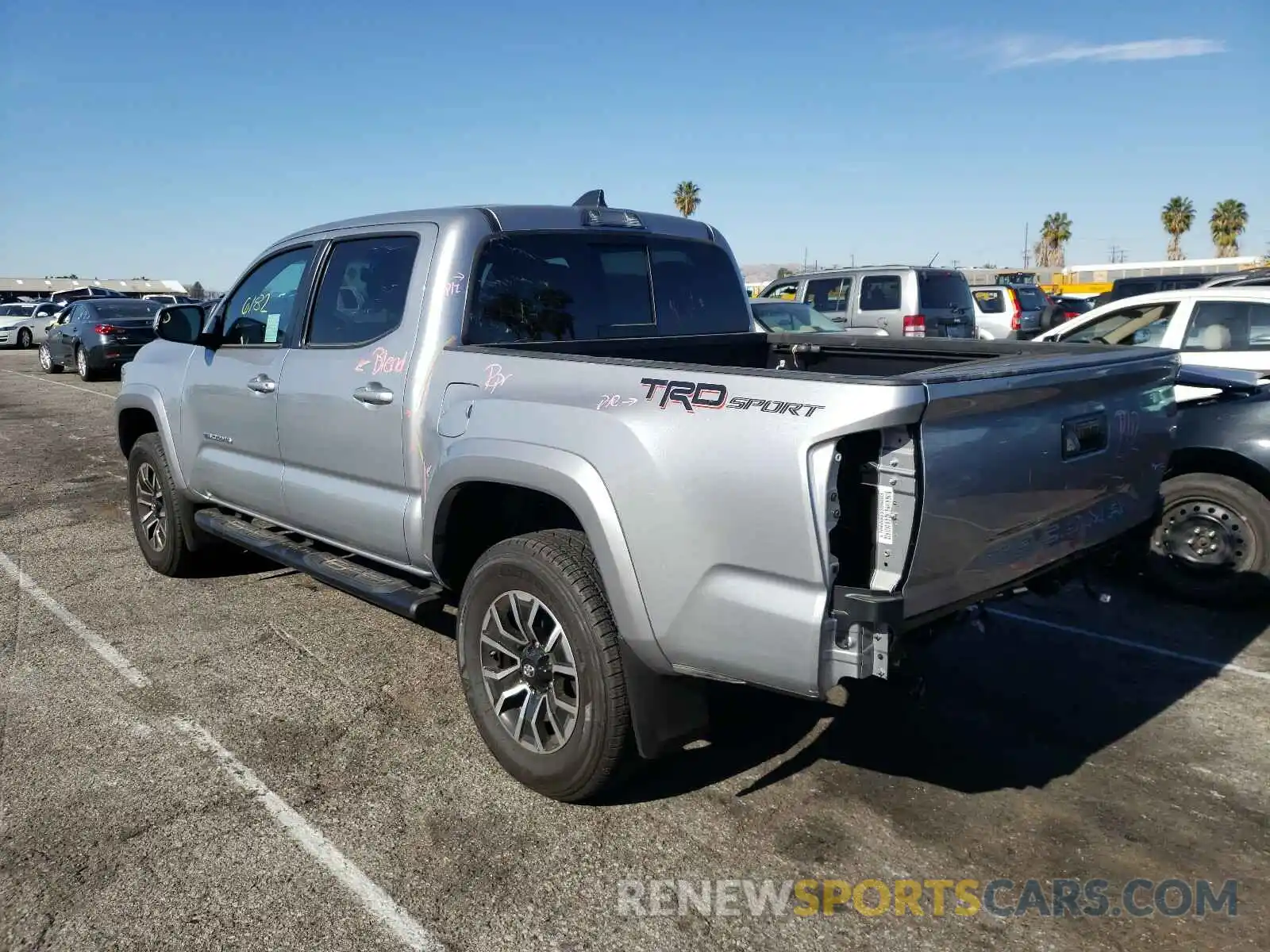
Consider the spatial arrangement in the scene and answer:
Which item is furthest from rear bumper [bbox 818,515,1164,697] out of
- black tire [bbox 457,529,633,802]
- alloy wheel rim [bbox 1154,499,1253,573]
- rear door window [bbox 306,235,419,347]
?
alloy wheel rim [bbox 1154,499,1253,573]

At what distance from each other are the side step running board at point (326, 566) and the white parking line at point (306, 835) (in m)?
0.77

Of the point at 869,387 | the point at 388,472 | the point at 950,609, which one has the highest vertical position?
the point at 869,387

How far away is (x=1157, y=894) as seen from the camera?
9.58 ft

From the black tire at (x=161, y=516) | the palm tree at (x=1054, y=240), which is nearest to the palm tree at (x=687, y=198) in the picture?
the palm tree at (x=1054, y=240)

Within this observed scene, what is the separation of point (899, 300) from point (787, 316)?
2.57 metres

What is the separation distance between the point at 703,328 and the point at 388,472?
5.55ft

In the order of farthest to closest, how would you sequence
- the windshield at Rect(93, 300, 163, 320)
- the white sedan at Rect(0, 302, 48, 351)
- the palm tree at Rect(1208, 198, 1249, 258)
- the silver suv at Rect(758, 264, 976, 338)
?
the palm tree at Rect(1208, 198, 1249, 258), the white sedan at Rect(0, 302, 48, 351), the windshield at Rect(93, 300, 163, 320), the silver suv at Rect(758, 264, 976, 338)

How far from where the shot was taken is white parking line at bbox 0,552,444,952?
109 inches

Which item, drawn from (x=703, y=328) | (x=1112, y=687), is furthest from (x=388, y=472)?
(x=1112, y=687)

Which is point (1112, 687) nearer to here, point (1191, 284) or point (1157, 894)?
point (1157, 894)

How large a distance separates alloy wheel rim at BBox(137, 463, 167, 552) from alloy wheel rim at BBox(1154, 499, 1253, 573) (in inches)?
229

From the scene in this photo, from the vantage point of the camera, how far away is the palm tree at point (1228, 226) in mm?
67750

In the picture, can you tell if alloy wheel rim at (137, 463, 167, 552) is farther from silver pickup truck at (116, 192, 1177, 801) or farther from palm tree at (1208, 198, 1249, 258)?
palm tree at (1208, 198, 1249, 258)

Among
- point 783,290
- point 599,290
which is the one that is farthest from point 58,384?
point 599,290
